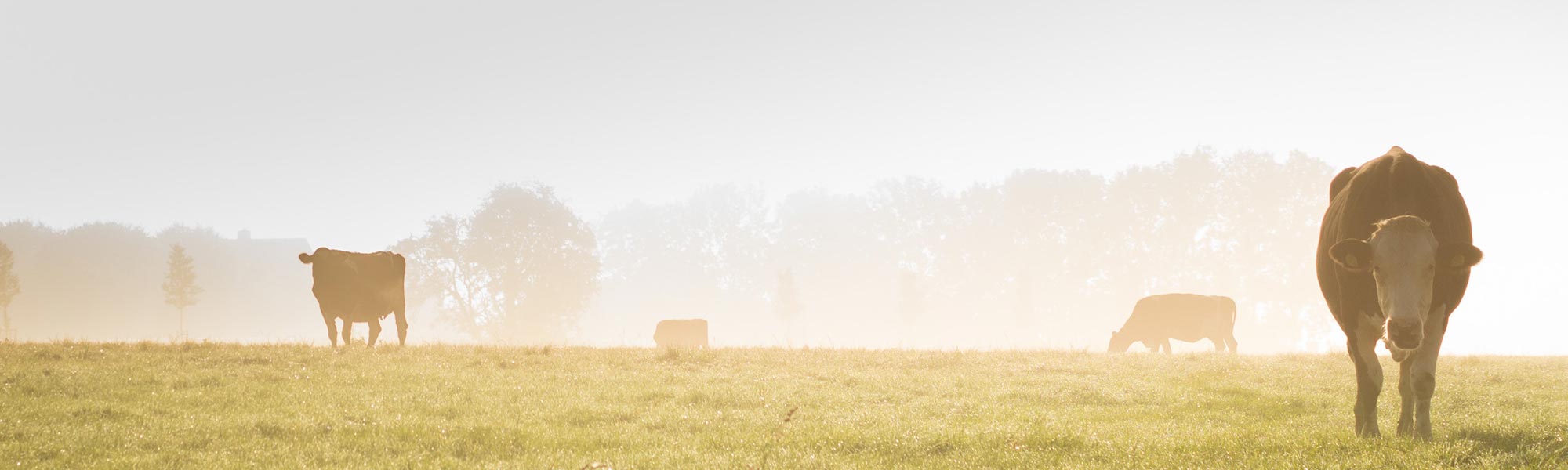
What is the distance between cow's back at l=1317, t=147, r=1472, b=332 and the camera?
809 centimetres

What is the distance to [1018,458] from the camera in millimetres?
7359

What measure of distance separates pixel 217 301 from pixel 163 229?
1070cm

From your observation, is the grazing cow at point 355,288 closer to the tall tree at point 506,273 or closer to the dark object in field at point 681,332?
the dark object in field at point 681,332

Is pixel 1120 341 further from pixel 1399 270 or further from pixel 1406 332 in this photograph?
pixel 1406 332

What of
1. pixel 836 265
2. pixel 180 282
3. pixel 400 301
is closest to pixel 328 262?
pixel 400 301

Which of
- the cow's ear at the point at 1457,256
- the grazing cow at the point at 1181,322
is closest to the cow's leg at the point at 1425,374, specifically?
the cow's ear at the point at 1457,256

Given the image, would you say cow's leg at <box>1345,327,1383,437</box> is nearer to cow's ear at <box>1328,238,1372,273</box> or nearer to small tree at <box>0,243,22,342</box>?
cow's ear at <box>1328,238,1372,273</box>

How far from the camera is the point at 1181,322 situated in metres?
36.5

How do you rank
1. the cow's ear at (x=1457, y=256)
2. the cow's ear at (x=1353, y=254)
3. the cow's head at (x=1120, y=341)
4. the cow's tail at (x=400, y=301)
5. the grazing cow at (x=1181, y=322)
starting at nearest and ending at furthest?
the cow's ear at (x=1457, y=256), the cow's ear at (x=1353, y=254), the cow's tail at (x=400, y=301), the grazing cow at (x=1181, y=322), the cow's head at (x=1120, y=341)

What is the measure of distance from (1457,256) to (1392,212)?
39.6 inches

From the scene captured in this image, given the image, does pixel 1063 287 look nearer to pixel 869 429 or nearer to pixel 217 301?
pixel 869 429

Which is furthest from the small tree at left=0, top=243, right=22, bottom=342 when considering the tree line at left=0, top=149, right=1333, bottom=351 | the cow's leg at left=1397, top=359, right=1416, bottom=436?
the cow's leg at left=1397, top=359, right=1416, bottom=436

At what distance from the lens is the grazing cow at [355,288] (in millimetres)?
20141

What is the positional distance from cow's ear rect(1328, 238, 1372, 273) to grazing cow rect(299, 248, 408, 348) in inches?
723
